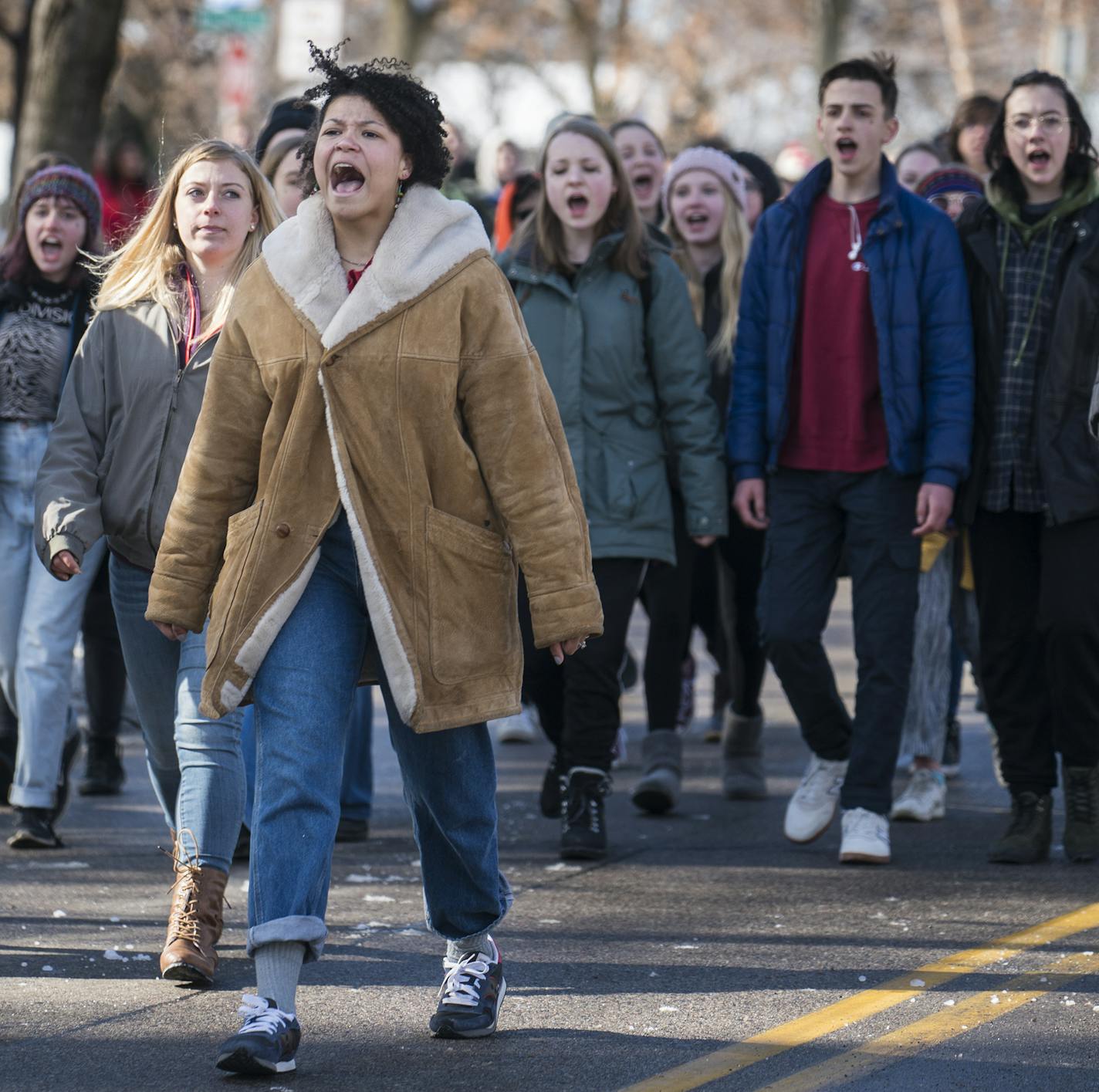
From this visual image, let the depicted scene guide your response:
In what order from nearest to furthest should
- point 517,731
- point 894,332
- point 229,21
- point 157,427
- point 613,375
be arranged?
point 157,427
point 894,332
point 613,375
point 517,731
point 229,21

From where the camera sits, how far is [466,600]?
4.62 meters

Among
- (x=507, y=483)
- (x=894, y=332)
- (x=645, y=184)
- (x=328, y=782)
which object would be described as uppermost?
(x=645, y=184)

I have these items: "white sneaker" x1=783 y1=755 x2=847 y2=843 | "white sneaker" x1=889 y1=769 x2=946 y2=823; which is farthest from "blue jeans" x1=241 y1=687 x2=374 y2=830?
"white sneaker" x1=889 y1=769 x2=946 y2=823

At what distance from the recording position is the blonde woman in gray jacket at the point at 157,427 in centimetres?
550

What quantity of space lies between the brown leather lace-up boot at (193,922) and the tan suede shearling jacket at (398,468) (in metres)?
0.90

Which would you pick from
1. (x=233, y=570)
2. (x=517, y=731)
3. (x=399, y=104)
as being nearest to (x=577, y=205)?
(x=399, y=104)

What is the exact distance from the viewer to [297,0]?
18.4 metres

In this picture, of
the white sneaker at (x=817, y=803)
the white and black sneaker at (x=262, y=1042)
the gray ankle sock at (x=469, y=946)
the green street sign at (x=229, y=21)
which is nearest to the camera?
the white and black sneaker at (x=262, y=1042)

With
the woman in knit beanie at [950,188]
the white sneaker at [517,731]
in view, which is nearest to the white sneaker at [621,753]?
the white sneaker at [517,731]

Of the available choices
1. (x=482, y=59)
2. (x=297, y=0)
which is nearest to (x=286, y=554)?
(x=297, y=0)

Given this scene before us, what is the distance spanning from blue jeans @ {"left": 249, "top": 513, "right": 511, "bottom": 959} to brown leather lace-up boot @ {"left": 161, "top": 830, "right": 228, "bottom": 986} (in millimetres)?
750

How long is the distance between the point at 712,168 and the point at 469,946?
13.9 feet

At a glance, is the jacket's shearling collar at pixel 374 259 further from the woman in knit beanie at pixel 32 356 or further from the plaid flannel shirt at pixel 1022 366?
the woman in knit beanie at pixel 32 356

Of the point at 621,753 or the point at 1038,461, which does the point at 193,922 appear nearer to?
the point at 1038,461
